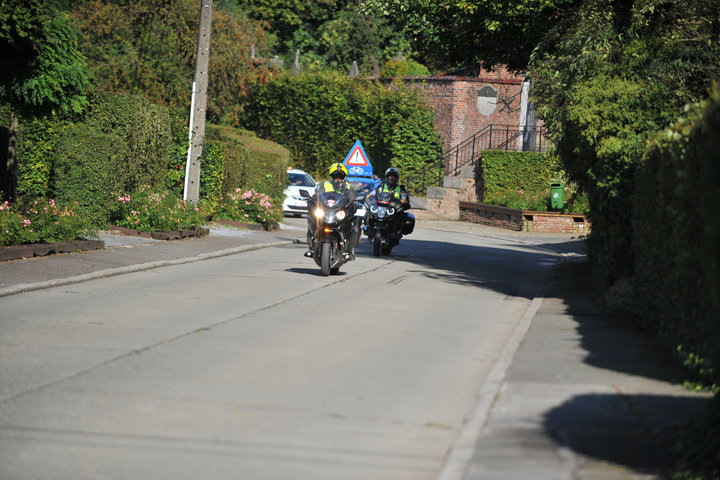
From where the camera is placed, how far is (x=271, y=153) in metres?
32.1

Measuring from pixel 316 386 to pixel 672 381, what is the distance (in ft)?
9.85

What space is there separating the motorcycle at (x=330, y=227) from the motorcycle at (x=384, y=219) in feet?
16.5

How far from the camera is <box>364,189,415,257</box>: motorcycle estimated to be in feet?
74.0

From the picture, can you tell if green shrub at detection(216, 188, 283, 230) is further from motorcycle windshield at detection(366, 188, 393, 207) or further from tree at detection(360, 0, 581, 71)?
tree at detection(360, 0, 581, 71)

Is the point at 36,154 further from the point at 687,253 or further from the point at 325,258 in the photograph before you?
the point at 687,253

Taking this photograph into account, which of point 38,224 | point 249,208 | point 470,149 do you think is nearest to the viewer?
point 38,224

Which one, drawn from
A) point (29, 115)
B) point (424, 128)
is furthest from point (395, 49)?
point (29, 115)

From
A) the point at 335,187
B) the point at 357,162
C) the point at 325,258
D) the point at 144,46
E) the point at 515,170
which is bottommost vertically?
the point at 325,258

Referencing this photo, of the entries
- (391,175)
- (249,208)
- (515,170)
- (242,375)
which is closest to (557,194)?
(515,170)

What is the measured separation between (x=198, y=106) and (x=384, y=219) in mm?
5725

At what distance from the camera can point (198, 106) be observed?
80.3 feet

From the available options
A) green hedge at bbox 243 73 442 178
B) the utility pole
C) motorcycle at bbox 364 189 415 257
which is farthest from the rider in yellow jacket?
green hedge at bbox 243 73 442 178

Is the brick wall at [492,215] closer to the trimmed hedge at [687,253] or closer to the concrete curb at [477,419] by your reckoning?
the trimmed hedge at [687,253]

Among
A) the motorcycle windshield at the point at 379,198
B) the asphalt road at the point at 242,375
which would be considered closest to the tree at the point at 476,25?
the motorcycle windshield at the point at 379,198
